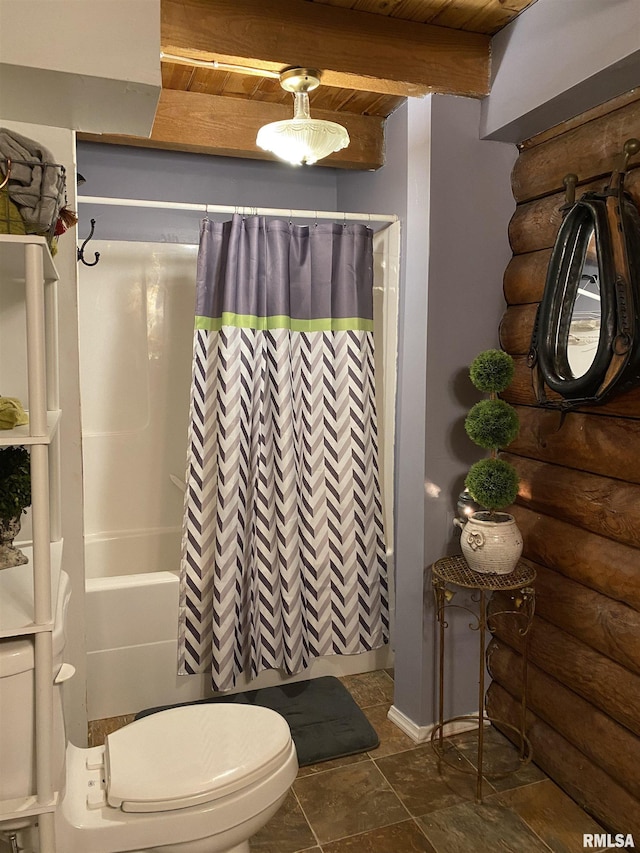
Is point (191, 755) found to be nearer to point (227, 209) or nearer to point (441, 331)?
point (441, 331)

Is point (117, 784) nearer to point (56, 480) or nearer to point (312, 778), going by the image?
point (56, 480)

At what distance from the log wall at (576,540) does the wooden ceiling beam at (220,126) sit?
0.82 m

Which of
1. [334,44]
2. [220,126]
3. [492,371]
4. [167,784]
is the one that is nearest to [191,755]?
[167,784]

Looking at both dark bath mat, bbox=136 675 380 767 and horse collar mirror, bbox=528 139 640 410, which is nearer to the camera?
horse collar mirror, bbox=528 139 640 410

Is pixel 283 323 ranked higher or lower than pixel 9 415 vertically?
higher

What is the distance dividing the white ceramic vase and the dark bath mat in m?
0.78

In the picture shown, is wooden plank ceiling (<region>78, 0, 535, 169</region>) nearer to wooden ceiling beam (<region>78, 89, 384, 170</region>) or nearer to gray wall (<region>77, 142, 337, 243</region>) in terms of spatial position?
wooden ceiling beam (<region>78, 89, 384, 170</region>)

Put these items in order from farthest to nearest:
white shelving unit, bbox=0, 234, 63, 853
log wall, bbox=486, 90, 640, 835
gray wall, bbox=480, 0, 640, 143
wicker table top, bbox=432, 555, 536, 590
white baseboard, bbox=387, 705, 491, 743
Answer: white baseboard, bbox=387, 705, 491, 743
wicker table top, bbox=432, 555, 536, 590
log wall, bbox=486, 90, 640, 835
gray wall, bbox=480, 0, 640, 143
white shelving unit, bbox=0, 234, 63, 853

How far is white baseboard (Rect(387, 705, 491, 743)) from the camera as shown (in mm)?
2285

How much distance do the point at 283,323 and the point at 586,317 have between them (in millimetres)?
1024

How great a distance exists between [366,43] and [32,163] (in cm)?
133

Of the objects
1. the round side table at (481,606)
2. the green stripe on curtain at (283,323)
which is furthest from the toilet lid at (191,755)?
the green stripe on curtain at (283,323)

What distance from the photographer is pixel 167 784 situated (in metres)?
1.42

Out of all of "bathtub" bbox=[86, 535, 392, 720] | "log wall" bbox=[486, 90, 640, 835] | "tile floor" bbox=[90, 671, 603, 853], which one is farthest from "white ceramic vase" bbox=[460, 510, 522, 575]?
"bathtub" bbox=[86, 535, 392, 720]
